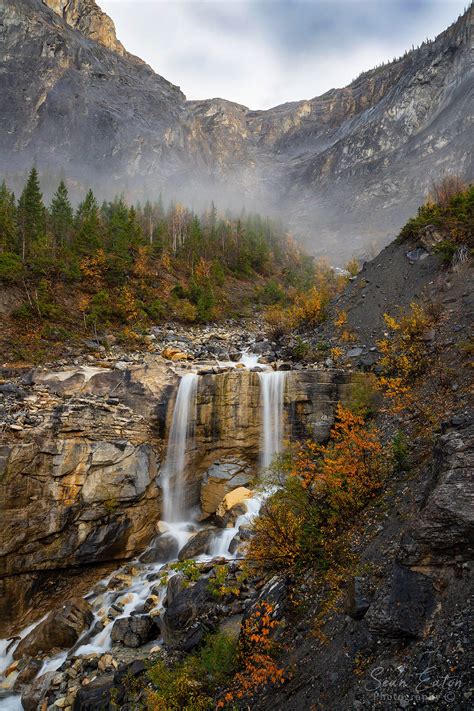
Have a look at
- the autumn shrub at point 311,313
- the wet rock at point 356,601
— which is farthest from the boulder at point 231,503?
the autumn shrub at point 311,313

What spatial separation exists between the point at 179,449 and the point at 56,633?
29.4 ft

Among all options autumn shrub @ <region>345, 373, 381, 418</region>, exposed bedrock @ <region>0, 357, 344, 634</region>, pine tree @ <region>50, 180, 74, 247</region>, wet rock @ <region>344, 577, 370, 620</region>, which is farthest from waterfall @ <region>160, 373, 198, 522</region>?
pine tree @ <region>50, 180, 74, 247</region>

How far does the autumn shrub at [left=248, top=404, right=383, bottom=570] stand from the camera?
9352mm

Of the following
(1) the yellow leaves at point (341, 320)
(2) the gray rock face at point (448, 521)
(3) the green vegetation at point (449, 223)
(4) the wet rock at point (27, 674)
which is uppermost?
(3) the green vegetation at point (449, 223)

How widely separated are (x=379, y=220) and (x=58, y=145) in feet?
338

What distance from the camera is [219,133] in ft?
533

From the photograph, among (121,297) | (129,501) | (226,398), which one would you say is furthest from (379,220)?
(129,501)

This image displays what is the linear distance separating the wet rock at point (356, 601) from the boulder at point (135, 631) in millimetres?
7580

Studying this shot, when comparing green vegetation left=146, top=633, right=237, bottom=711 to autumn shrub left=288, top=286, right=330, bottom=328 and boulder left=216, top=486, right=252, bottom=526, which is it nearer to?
boulder left=216, top=486, right=252, bottom=526

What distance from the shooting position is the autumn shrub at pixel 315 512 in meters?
9.35

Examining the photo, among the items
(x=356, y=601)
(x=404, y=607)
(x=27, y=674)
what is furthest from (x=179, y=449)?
(x=404, y=607)

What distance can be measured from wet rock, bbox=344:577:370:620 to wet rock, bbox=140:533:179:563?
436 inches

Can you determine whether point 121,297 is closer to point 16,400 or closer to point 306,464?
point 16,400

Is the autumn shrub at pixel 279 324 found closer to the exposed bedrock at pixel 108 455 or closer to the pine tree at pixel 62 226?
the exposed bedrock at pixel 108 455
